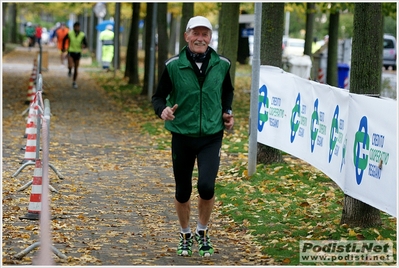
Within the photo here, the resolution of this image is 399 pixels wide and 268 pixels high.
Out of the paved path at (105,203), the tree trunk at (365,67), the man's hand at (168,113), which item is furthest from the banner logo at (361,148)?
the man's hand at (168,113)

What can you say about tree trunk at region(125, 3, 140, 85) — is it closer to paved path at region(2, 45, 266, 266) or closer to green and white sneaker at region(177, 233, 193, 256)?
paved path at region(2, 45, 266, 266)

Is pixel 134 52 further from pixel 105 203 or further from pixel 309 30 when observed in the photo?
pixel 105 203

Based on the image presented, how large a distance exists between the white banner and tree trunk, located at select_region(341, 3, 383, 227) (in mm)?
161

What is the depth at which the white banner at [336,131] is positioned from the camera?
24.5ft

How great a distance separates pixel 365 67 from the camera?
8.58 meters

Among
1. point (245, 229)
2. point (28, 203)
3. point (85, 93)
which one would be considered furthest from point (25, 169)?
point (85, 93)

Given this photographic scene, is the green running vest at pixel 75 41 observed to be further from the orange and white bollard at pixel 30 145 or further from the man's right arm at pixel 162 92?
the man's right arm at pixel 162 92

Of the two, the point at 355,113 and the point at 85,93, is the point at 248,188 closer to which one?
the point at 355,113

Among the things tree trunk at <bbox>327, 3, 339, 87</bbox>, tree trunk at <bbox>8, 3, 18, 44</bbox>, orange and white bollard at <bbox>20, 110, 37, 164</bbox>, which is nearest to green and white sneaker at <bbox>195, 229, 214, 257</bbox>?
orange and white bollard at <bbox>20, 110, 37, 164</bbox>

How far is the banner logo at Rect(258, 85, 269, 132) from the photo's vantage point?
12.8 meters

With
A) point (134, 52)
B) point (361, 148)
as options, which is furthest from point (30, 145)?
point (134, 52)

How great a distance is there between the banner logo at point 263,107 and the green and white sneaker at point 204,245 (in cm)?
506

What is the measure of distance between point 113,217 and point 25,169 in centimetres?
351

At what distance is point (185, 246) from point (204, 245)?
6.4 inches
